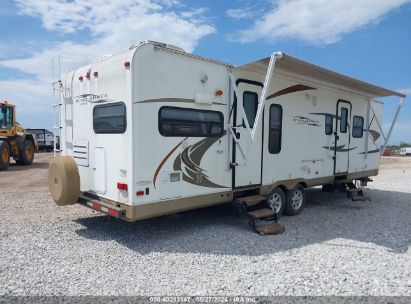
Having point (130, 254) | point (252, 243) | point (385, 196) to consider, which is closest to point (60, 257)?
point (130, 254)

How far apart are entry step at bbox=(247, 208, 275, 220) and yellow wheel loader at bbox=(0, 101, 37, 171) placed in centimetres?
1319

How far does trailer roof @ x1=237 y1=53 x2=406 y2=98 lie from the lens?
6.09 m

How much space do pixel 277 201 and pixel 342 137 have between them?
3148 mm

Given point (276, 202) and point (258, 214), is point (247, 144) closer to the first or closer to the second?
point (258, 214)

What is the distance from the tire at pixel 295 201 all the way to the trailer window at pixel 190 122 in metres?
2.47

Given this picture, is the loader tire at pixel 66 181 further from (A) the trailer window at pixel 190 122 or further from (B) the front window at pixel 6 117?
(B) the front window at pixel 6 117

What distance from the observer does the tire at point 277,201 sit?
281 inches

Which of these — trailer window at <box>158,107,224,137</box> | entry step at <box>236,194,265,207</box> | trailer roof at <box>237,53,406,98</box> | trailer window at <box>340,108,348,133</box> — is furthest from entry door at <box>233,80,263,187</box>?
trailer window at <box>340,108,348,133</box>

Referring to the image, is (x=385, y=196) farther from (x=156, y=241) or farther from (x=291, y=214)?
(x=156, y=241)

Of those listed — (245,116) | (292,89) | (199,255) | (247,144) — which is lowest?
(199,255)

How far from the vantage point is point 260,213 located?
6.26 metres

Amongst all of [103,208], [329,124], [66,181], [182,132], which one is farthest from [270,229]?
[329,124]

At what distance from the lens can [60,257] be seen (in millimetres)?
4754

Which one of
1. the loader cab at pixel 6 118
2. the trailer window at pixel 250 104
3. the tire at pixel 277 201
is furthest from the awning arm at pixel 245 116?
the loader cab at pixel 6 118
